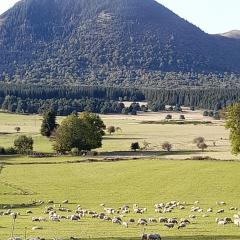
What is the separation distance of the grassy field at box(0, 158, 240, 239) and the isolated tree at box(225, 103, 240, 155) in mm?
6469

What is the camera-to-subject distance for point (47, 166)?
97188mm

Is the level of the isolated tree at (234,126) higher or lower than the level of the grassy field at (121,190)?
higher

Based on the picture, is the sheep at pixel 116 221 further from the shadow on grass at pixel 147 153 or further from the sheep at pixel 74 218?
the shadow on grass at pixel 147 153

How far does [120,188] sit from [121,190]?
4.94ft

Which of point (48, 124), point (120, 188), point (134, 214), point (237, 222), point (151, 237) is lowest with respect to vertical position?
point (120, 188)

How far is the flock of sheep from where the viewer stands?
158 ft

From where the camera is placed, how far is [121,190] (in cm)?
7388

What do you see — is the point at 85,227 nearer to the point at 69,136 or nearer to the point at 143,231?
the point at 143,231

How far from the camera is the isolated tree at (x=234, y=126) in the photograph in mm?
96562

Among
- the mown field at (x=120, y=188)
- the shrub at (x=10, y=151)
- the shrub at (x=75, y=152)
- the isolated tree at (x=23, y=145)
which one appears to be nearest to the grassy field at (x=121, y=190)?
the mown field at (x=120, y=188)

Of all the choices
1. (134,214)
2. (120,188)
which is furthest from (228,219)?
(120,188)

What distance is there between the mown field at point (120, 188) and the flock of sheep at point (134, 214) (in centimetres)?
48

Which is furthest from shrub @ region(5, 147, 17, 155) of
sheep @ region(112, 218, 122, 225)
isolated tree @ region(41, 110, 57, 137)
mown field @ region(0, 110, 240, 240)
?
sheep @ region(112, 218, 122, 225)

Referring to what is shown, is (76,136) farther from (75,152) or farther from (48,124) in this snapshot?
(48,124)
